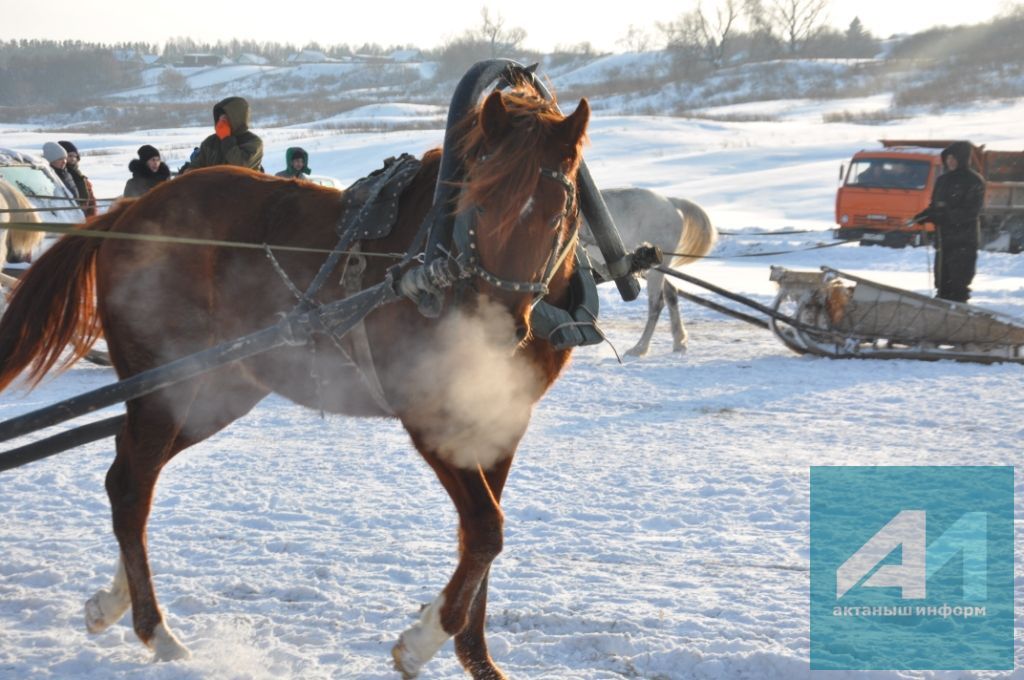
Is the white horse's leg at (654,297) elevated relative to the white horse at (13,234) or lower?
lower

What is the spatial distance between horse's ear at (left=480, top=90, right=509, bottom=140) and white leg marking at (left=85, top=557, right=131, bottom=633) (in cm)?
214

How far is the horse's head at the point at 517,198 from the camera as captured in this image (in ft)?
9.95

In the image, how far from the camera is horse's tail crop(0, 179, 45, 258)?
8.80m

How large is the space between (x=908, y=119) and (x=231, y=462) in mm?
42134

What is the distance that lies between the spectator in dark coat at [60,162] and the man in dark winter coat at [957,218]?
8946 mm

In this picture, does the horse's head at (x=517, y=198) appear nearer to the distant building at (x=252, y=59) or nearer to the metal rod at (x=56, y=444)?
the metal rod at (x=56, y=444)

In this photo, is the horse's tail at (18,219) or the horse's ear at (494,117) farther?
the horse's tail at (18,219)

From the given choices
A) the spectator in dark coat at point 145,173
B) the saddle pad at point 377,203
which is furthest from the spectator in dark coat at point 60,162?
the saddle pad at point 377,203

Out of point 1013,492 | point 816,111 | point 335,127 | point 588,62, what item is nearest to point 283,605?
point 1013,492

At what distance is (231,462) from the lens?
5941mm

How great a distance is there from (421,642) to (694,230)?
795cm

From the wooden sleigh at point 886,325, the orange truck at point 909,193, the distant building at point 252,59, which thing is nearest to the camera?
the wooden sleigh at point 886,325

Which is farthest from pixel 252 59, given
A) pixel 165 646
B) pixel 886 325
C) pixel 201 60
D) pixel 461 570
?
pixel 461 570

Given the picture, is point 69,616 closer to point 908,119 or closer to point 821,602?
point 821,602
